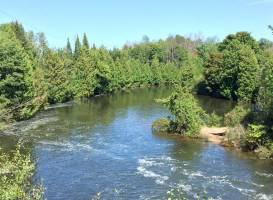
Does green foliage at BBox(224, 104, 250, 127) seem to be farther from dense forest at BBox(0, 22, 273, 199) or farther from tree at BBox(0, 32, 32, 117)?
tree at BBox(0, 32, 32, 117)

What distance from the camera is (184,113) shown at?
6191 cm

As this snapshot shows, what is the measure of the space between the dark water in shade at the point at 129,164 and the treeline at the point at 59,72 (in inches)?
181

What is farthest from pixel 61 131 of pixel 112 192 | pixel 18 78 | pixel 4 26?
pixel 4 26

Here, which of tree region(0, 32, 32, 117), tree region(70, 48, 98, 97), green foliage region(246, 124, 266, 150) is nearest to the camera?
green foliage region(246, 124, 266, 150)

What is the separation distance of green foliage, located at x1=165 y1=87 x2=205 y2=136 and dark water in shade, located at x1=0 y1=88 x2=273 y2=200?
2.85 meters

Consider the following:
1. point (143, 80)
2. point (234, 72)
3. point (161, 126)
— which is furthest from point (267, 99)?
point (143, 80)

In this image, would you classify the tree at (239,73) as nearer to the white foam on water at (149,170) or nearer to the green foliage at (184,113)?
the green foliage at (184,113)

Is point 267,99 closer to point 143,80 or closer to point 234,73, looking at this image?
point 234,73

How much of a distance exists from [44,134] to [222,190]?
29826 mm

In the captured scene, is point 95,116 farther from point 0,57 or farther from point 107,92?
point 107,92

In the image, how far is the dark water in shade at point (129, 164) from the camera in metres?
40.9

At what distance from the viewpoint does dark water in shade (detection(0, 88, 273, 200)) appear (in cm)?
4088

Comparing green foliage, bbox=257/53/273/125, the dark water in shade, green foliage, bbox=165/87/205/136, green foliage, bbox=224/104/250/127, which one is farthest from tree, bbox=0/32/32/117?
green foliage, bbox=257/53/273/125

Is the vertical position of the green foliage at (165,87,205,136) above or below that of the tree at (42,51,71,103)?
below
